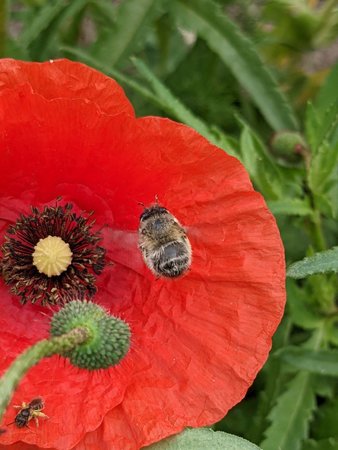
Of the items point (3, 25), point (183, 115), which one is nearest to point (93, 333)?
point (183, 115)

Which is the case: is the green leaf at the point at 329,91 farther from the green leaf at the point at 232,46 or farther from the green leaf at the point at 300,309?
the green leaf at the point at 300,309

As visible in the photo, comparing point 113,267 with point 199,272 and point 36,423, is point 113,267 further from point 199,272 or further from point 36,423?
point 36,423

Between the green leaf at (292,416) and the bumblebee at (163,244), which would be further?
the green leaf at (292,416)

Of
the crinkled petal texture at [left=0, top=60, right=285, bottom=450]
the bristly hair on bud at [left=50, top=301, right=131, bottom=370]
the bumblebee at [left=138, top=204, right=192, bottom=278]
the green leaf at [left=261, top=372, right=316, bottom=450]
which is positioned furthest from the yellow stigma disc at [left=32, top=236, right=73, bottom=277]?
the green leaf at [left=261, top=372, right=316, bottom=450]

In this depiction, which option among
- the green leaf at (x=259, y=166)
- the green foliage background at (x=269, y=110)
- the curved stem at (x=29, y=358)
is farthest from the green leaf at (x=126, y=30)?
the curved stem at (x=29, y=358)

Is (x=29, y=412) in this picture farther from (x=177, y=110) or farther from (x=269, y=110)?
(x=269, y=110)

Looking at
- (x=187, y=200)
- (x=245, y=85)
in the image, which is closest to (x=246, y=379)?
(x=187, y=200)
